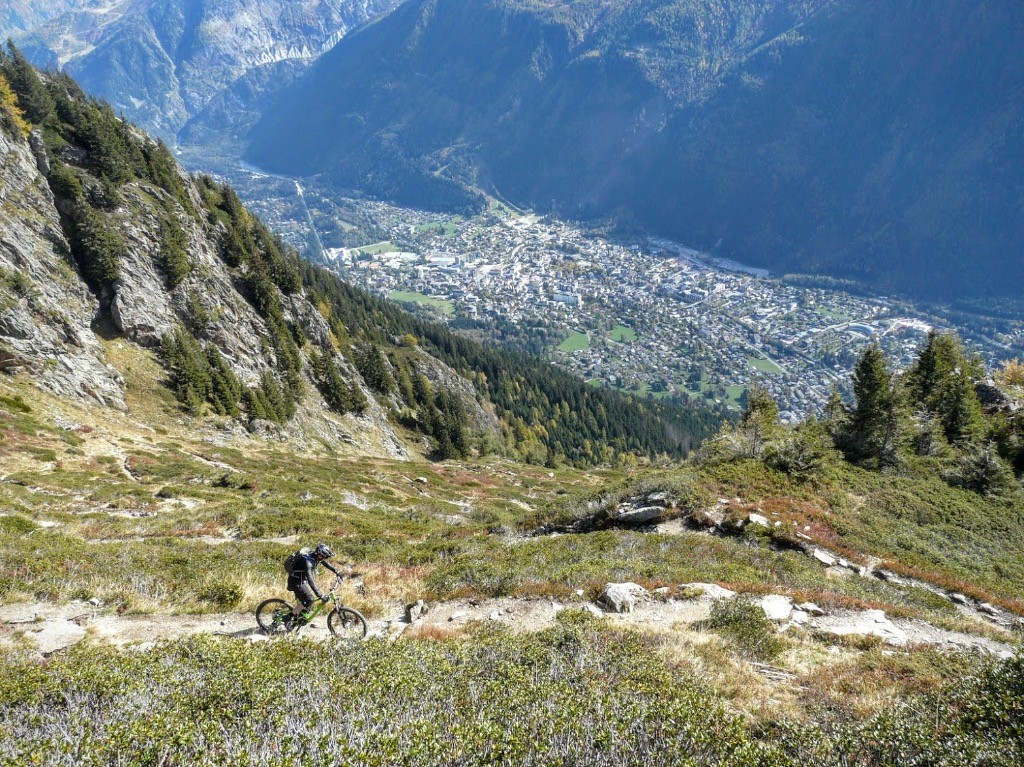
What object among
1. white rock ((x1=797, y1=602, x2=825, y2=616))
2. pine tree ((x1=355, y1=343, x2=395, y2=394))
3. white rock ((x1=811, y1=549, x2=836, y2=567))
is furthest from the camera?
pine tree ((x1=355, y1=343, x2=395, y2=394))

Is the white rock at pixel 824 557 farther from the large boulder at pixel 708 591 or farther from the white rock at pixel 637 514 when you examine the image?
the large boulder at pixel 708 591

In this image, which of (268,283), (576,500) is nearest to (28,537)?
(576,500)

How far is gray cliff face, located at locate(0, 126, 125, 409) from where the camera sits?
120ft

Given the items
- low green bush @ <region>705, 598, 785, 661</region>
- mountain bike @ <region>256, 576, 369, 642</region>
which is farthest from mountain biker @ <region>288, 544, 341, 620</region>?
low green bush @ <region>705, 598, 785, 661</region>

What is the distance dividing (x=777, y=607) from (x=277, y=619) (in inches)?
531

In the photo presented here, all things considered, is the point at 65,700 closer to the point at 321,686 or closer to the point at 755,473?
the point at 321,686

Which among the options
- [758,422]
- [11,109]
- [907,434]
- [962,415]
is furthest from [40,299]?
[962,415]

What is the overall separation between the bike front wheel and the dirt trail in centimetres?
31

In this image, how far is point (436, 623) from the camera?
1287 cm

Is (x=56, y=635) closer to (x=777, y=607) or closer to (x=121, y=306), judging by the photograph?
(x=777, y=607)

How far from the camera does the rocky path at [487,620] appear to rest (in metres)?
11.0

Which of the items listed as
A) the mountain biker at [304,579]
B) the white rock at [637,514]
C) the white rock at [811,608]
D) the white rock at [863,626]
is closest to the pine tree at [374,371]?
the white rock at [637,514]

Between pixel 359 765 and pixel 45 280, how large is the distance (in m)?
57.2

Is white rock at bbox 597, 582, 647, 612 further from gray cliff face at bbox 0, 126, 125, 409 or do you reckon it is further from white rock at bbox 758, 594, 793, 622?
gray cliff face at bbox 0, 126, 125, 409
